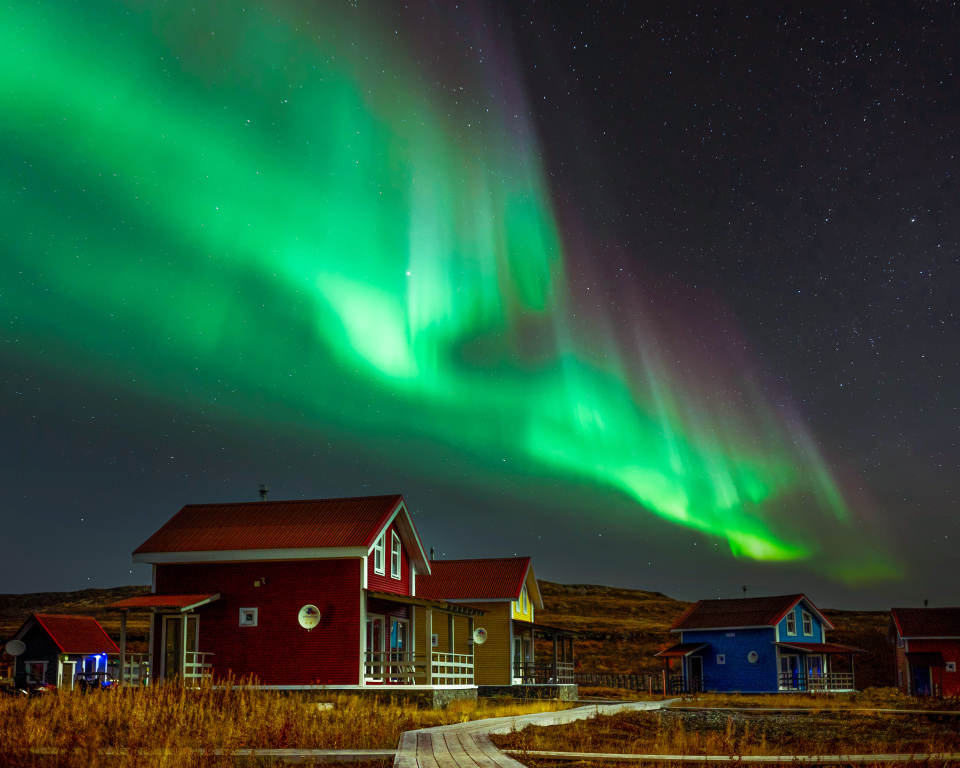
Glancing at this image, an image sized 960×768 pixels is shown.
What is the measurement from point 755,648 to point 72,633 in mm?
36493

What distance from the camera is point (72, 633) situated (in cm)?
4231

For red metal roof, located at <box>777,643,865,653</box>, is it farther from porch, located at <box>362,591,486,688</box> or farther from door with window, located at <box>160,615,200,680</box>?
door with window, located at <box>160,615,200,680</box>

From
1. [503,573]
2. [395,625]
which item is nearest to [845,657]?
[503,573]

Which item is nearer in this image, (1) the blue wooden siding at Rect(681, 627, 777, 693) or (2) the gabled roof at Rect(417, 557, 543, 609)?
(2) the gabled roof at Rect(417, 557, 543, 609)

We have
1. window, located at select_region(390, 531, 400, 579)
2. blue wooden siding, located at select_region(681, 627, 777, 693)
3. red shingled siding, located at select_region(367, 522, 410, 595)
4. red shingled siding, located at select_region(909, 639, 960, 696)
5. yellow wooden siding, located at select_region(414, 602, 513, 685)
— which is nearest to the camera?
red shingled siding, located at select_region(367, 522, 410, 595)

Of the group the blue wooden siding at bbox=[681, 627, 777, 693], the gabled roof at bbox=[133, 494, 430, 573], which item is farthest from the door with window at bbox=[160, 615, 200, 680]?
the blue wooden siding at bbox=[681, 627, 777, 693]

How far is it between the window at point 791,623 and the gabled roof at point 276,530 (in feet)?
97.3

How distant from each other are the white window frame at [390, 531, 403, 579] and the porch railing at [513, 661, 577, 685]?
11.5 metres

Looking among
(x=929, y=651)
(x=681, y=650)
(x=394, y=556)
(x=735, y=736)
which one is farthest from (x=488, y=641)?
(x=929, y=651)

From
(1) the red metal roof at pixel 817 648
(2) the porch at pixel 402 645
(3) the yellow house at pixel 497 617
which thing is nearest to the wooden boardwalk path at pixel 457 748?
(2) the porch at pixel 402 645

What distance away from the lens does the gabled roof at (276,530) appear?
3130cm

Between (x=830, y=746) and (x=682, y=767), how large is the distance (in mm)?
6066

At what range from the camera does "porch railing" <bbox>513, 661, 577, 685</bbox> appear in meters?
44.5

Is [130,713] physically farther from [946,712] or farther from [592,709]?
[946,712]
